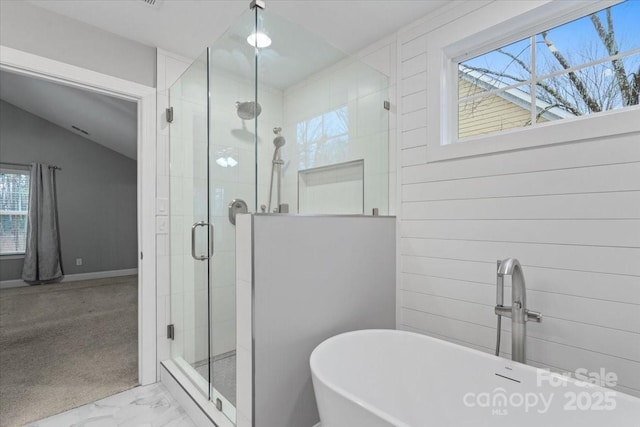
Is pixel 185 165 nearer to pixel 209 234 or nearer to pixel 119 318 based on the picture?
pixel 209 234

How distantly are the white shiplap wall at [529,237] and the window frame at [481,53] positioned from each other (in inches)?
1.6

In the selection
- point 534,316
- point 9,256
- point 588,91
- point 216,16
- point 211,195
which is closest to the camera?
point 534,316

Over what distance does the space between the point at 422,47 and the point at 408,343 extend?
66.4 inches

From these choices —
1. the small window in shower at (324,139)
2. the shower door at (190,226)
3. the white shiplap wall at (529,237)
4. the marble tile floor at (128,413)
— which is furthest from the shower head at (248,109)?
the marble tile floor at (128,413)

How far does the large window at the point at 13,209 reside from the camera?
Result: 5.01 metres

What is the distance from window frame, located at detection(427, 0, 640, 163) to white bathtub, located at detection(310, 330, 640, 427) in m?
0.99

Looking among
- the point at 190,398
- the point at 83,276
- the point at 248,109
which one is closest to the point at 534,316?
the point at 248,109

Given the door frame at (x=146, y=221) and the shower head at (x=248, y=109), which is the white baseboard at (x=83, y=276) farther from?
the shower head at (x=248, y=109)

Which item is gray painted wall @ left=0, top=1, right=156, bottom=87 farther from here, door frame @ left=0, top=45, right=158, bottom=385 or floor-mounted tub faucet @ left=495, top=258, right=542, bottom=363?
floor-mounted tub faucet @ left=495, top=258, right=542, bottom=363

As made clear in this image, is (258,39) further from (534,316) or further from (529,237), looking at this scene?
(534,316)

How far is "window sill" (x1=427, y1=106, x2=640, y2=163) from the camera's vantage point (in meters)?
1.24

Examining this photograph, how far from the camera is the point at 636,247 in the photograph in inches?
48.0

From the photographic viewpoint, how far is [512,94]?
5.45 feet

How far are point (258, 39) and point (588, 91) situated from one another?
1536mm
